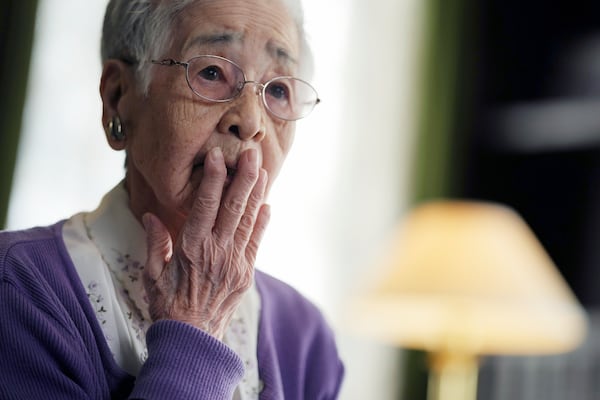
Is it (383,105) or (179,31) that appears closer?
(179,31)

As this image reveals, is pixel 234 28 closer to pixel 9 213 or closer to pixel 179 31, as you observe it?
pixel 179 31

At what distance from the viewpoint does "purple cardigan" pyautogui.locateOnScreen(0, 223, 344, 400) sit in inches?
25.6

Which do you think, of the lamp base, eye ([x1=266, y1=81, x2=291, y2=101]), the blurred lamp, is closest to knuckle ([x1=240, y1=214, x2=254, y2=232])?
eye ([x1=266, y1=81, x2=291, y2=101])

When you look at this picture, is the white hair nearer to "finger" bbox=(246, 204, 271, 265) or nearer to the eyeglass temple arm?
the eyeglass temple arm

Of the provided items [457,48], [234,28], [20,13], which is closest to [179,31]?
[234,28]

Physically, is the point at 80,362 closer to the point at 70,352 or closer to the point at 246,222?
the point at 70,352

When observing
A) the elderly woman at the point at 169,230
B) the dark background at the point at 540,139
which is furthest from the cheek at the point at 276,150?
the dark background at the point at 540,139

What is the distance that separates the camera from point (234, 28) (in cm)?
70

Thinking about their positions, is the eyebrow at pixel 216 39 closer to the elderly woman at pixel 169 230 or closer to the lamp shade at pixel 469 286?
the elderly woman at pixel 169 230

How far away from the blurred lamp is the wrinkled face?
1.54 metres

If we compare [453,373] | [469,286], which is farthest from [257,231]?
[453,373]

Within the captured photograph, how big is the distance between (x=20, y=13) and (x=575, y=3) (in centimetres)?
269

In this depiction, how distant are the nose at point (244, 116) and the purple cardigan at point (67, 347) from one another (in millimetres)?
157

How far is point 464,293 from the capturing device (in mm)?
2184
